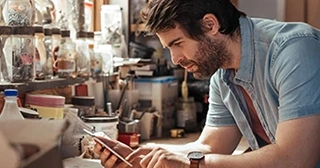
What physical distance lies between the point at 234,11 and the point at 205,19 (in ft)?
0.38

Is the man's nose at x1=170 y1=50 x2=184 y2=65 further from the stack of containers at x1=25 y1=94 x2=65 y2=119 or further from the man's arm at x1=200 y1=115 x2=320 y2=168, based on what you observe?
the stack of containers at x1=25 y1=94 x2=65 y2=119

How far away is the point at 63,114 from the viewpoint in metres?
2.00

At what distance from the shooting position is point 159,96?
115 inches

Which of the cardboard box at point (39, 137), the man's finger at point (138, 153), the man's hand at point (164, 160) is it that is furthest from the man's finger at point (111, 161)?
the cardboard box at point (39, 137)

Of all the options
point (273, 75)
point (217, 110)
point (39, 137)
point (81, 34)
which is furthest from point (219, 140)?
point (39, 137)

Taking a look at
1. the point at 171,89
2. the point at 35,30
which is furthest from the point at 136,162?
the point at 171,89

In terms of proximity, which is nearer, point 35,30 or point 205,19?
point 205,19

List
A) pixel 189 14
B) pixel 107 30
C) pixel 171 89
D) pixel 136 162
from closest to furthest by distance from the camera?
pixel 189 14
pixel 136 162
pixel 107 30
pixel 171 89

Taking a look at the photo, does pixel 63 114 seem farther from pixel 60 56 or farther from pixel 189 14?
pixel 189 14

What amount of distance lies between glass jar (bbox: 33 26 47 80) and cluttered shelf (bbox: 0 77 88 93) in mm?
50

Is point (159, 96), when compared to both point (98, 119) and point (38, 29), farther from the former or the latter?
point (38, 29)

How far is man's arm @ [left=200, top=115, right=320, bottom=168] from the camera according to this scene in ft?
4.48

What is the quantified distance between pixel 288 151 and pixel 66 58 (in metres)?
1.20

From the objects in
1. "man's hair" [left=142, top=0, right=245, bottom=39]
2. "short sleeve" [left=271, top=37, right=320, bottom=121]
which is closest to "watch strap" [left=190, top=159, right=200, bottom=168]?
"short sleeve" [left=271, top=37, right=320, bottom=121]
